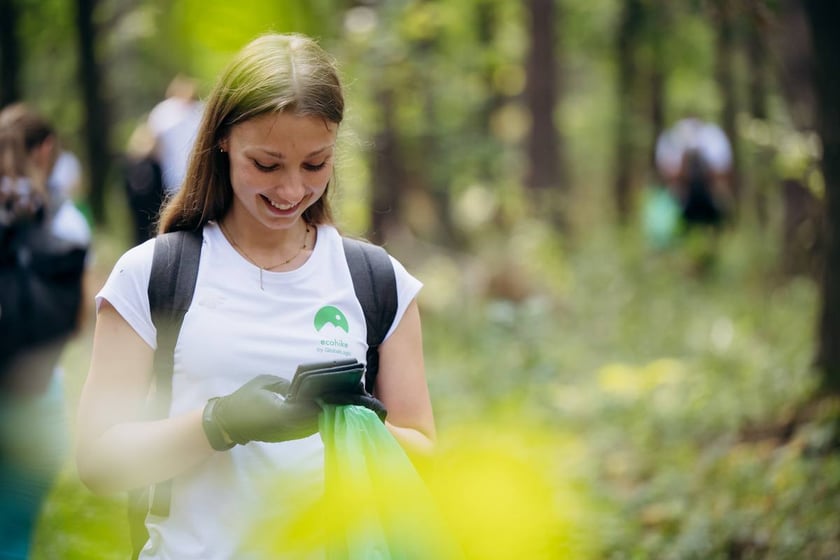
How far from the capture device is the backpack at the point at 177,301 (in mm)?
2244

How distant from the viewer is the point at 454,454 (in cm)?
132

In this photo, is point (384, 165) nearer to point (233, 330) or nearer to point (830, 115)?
point (830, 115)

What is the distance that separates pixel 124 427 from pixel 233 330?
0.90 feet

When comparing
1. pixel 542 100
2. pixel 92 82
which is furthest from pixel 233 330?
pixel 542 100

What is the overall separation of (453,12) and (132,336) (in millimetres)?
8057

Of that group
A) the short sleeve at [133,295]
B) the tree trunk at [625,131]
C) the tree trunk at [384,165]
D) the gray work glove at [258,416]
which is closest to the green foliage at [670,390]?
the gray work glove at [258,416]

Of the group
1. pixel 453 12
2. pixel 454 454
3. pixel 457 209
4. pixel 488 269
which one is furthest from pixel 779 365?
pixel 457 209

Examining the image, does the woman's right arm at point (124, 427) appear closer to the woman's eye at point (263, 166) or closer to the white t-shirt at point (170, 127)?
the woman's eye at point (263, 166)

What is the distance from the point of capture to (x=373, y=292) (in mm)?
2438

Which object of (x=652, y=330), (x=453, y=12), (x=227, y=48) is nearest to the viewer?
(x=227, y=48)

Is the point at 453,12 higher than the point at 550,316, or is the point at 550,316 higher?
the point at 453,12

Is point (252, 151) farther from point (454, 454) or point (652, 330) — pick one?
point (652, 330)

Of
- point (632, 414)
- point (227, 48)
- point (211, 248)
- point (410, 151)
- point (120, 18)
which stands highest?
point (410, 151)

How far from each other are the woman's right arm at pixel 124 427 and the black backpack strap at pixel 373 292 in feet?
1.46
